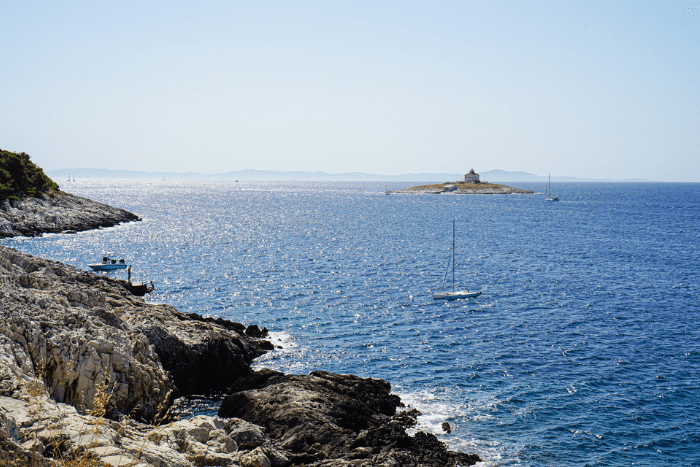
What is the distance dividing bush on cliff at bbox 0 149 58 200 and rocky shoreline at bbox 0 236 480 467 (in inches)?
2930

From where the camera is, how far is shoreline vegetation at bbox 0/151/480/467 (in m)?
12.6

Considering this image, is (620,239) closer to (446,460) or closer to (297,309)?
(297,309)

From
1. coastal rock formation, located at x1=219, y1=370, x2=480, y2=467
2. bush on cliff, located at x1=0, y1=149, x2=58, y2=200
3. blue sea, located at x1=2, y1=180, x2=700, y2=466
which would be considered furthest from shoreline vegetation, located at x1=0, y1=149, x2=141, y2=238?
coastal rock formation, located at x1=219, y1=370, x2=480, y2=467

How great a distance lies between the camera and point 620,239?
95.1m

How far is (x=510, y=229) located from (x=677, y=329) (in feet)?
242

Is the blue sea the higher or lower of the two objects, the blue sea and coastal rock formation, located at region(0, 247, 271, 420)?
the lower

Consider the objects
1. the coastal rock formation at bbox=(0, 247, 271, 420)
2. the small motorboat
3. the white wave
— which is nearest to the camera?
the coastal rock formation at bbox=(0, 247, 271, 420)

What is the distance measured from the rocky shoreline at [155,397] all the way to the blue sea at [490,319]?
386cm

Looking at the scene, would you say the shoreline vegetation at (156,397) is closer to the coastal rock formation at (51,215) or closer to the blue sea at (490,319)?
the blue sea at (490,319)

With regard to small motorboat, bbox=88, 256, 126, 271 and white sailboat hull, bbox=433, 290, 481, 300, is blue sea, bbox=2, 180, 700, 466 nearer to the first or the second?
white sailboat hull, bbox=433, 290, 481, 300

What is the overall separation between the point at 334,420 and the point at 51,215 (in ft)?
298

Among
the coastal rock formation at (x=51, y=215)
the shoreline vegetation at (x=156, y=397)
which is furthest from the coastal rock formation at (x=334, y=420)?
the coastal rock formation at (x=51, y=215)

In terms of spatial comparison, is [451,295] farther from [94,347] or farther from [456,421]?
[94,347]

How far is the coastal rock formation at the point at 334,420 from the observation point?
65.6ft
